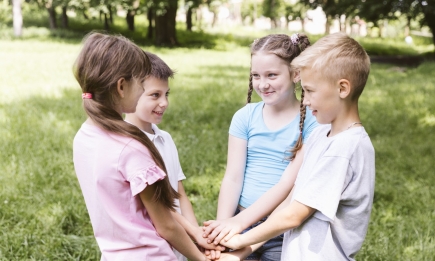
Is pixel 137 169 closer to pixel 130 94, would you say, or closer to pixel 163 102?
pixel 130 94

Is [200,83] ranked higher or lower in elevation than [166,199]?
lower

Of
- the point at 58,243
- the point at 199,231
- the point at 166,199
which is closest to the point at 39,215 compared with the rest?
the point at 58,243

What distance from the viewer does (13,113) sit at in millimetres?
6477

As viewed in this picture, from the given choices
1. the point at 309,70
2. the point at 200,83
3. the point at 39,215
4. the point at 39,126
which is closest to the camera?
the point at 309,70

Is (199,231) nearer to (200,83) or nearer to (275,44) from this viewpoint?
(275,44)

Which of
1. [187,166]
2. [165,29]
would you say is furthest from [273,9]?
[187,166]

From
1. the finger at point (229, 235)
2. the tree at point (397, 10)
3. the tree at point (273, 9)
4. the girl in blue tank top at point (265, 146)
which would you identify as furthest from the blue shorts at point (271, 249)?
the tree at point (273, 9)

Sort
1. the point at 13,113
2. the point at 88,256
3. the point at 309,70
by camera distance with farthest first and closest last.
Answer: the point at 13,113
the point at 88,256
the point at 309,70

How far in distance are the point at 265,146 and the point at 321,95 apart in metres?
0.63

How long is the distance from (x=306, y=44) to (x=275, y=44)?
16cm

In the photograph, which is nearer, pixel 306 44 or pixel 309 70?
pixel 309 70

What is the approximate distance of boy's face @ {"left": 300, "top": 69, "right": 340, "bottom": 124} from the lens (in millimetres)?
1743

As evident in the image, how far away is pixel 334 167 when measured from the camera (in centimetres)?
168

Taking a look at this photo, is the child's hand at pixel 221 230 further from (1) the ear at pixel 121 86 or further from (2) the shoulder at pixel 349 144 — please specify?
(1) the ear at pixel 121 86
